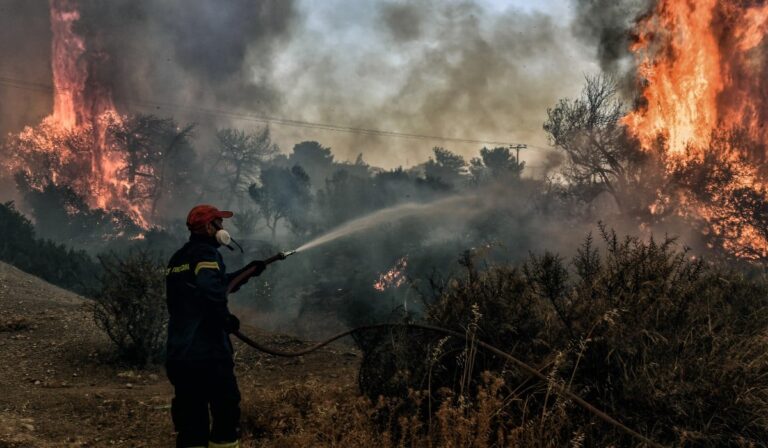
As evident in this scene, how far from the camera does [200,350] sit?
3.94m

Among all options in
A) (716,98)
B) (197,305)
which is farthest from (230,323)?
(716,98)

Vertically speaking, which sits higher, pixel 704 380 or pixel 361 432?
pixel 704 380

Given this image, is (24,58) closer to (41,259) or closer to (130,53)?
(130,53)

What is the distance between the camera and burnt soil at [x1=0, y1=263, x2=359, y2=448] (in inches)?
203

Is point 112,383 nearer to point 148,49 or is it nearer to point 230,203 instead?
point 230,203

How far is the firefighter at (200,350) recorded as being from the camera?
3.91 meters

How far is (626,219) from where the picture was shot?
2427 centimetres

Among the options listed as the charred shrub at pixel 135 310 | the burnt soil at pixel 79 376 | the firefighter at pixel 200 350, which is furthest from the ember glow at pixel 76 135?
the firefighter at pixel 200 350

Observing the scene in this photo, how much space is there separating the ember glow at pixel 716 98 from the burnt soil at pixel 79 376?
18498 mm

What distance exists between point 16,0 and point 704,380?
7653 cm

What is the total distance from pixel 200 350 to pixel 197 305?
36cm

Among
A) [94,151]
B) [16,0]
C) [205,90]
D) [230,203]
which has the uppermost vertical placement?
[16,0]

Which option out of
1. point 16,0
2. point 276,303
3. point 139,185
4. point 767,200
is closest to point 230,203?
point 139,185

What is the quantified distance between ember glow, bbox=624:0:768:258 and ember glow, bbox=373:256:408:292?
508 inches
